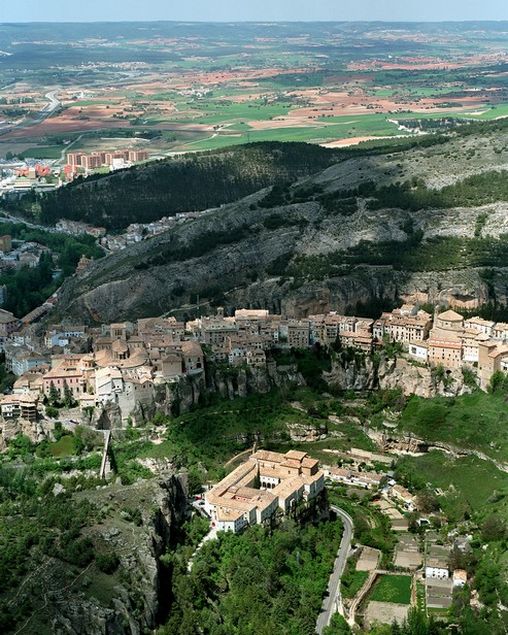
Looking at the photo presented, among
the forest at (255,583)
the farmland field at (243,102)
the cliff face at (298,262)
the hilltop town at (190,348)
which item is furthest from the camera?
the farmland field at (243,102)

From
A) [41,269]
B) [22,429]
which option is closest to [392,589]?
[22,429]

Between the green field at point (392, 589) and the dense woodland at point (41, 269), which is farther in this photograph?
the dense woodland at point (41, 269)

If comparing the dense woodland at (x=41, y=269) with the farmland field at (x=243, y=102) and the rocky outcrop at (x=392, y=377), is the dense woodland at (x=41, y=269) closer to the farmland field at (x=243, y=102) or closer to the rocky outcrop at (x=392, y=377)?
the rocky outcrop at (x=392, y=377)

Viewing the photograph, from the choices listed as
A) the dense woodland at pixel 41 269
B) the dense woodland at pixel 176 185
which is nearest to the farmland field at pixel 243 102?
the dense woodland at pixel 176 185

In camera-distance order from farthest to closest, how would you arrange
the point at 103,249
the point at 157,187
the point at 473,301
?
1. the point at 157,187
2. the point at 103,249
3. the point at 473,301

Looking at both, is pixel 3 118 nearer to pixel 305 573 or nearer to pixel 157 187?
pixel 157 187

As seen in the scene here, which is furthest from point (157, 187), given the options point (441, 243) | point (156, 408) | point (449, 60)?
point (449, 60)

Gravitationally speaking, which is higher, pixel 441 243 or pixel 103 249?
pixel 441 243
